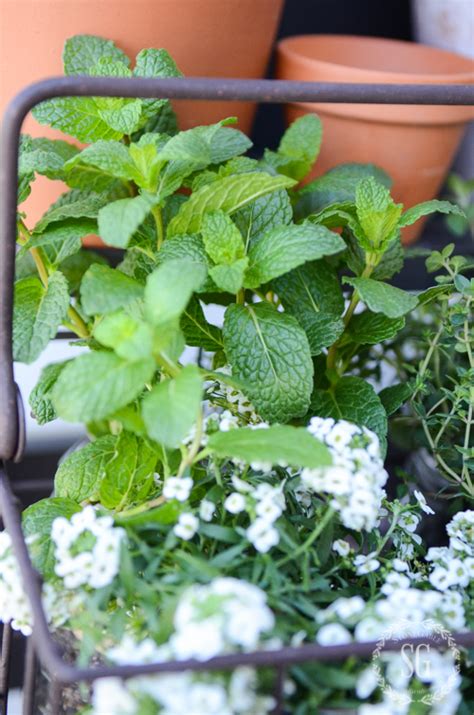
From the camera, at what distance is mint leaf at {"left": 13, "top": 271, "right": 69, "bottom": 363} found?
561 millimetres

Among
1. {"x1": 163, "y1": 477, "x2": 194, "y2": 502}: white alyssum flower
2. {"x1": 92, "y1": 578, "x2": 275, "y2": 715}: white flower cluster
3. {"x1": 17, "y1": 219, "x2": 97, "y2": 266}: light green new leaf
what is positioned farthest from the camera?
{"x1": 17, "y1": 219, "x2": 97, "y2": 266}: light green new leaf

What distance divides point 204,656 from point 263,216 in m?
0.37

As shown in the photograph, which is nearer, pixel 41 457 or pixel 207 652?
pixel 207 652

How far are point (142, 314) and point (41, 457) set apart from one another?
0.60 meters

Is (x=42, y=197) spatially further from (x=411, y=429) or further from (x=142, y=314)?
(x=411, y=429)

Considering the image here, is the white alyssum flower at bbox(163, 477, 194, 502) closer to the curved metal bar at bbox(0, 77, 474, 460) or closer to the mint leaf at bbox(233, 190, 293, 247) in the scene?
the curved metal bar at bbox(0, 77, 474, 460)

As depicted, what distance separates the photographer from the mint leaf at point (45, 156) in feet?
1.97

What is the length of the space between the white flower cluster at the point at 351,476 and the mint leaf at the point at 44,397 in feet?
0.70

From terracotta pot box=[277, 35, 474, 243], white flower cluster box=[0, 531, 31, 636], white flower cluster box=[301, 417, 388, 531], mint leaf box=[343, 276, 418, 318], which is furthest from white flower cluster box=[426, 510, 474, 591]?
terracotta pot box=[277, 35, 474, 243]

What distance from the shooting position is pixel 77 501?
2.05 ft

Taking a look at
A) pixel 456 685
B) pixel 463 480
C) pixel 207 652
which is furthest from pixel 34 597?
pixel 463 480

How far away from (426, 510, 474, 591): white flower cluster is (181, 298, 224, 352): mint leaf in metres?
0.23

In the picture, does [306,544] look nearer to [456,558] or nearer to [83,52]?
[456,558]

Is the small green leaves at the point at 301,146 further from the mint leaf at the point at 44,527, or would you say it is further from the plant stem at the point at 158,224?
the mint leaf at the point at 44,527
